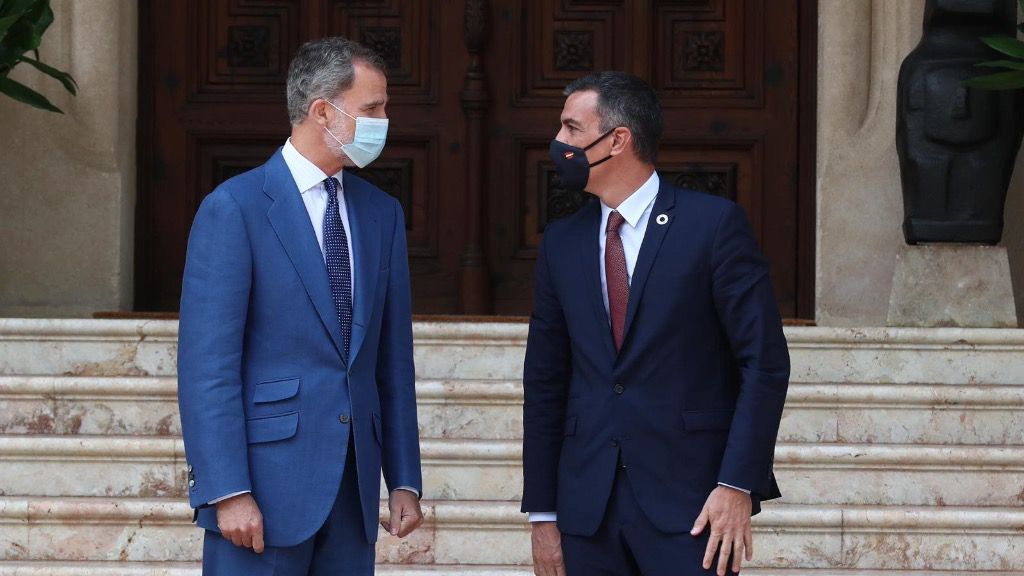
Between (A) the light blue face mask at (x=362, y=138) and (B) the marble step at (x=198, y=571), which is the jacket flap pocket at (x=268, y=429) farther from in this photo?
(B) the marble step at (x=198, y=571)

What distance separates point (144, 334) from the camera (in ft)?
18.4

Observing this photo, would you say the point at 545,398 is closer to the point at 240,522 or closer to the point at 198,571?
the point at 240,522

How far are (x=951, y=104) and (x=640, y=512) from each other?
3.34 metres

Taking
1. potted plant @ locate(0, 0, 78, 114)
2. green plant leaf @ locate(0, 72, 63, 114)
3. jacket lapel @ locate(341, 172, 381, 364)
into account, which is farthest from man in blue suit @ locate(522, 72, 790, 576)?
green plant leaf @ locate(0, 72, 63, 114)

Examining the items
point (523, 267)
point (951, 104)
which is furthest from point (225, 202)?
point (523, 267)

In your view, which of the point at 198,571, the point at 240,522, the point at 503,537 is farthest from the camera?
the point at 503,537

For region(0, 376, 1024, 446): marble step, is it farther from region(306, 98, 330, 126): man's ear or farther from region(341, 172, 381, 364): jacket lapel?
region(306, 98, 330, 126): man's ear

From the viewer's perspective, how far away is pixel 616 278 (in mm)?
3295

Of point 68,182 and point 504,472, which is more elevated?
point 68,182

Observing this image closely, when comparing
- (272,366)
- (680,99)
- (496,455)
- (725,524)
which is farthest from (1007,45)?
(272,366)

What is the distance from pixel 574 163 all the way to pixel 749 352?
1.80 ft

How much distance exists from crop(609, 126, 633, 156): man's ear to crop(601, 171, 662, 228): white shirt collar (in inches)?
3.5

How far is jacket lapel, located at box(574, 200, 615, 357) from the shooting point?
128 inches

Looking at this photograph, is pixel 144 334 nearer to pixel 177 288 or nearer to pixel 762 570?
pixel 177 288
